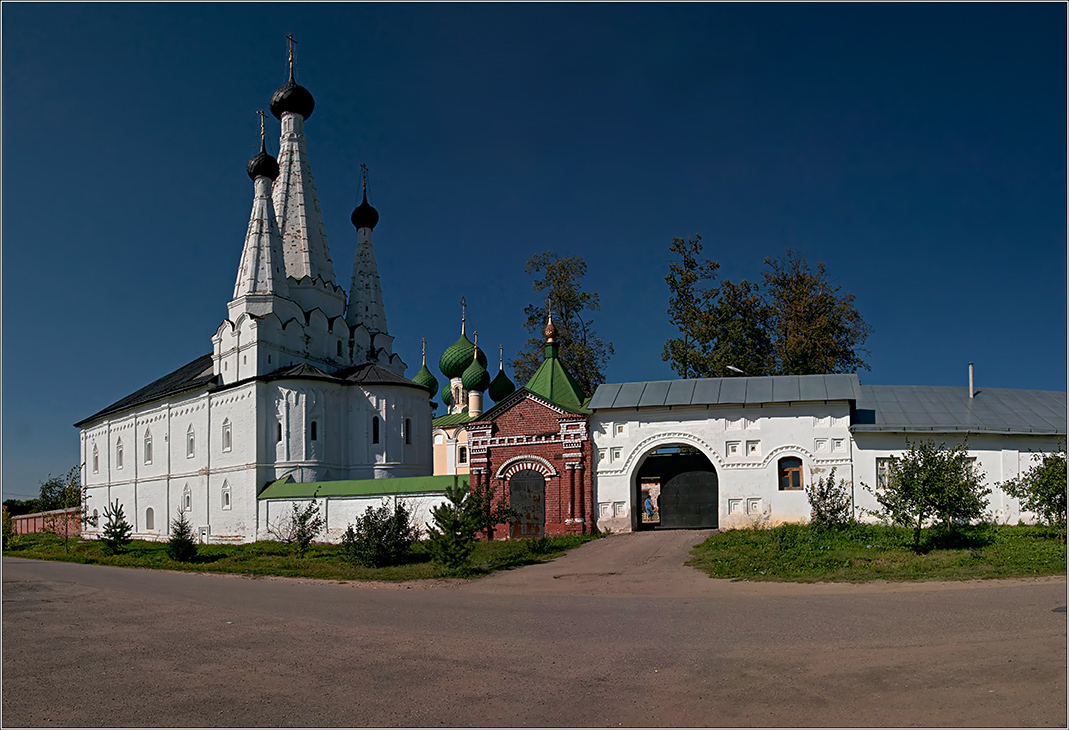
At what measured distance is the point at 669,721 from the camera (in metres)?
6.30

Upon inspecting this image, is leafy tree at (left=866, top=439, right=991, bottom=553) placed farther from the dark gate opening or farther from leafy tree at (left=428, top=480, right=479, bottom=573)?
the dark gate opening

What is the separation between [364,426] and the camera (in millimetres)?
33719

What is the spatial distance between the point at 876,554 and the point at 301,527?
51.8 ft

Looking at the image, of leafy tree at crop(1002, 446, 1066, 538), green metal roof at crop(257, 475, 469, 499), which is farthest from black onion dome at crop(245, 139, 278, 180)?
leafy tree at crop(1002, 446, 1066, 538)

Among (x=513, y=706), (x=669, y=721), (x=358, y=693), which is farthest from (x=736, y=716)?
(x=358, y=693)

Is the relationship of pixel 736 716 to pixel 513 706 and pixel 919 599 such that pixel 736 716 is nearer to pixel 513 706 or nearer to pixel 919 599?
pixel 513 706

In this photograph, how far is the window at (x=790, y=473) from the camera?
72.6 feet

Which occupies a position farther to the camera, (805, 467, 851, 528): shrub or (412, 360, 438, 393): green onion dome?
(412, 360, 438, 393): green onion dome

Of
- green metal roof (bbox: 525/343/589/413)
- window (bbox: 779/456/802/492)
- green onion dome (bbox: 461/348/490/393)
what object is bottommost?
window (bbox: 779/456/802/492)

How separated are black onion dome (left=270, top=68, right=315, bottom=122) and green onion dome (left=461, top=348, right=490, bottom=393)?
1862 centimetres

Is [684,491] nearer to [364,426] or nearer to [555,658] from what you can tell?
[364,426]

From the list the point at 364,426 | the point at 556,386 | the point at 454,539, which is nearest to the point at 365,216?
the point at 364,426

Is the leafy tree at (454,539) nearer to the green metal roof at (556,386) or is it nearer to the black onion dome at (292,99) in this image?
the green metal roof at (556,386)

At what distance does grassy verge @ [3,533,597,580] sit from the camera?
18.0 meters
